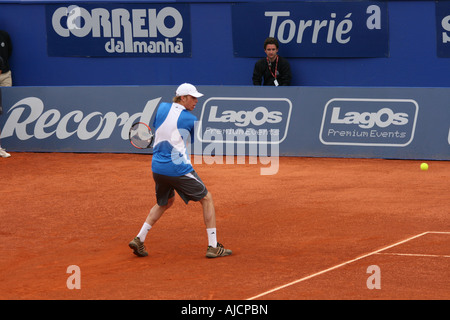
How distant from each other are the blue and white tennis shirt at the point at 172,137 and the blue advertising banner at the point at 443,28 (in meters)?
9.66

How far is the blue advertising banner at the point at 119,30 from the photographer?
19.3 m

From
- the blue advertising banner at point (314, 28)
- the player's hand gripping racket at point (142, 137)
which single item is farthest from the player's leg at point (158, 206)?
the blue advertising banner at point (314, 28)

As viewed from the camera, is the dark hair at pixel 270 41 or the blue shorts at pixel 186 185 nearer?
the blue shorts at pixel 186 185

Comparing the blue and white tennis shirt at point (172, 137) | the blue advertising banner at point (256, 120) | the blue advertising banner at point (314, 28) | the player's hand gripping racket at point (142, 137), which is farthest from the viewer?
the blue advertising banner at point (314, 28)

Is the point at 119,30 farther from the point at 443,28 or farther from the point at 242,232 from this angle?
the point at 242,232

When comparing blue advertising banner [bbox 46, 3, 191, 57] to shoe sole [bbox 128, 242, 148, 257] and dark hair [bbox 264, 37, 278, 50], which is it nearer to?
dark hair [bbox 264, 37, 278, 50]

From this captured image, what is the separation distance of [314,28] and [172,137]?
9652mm

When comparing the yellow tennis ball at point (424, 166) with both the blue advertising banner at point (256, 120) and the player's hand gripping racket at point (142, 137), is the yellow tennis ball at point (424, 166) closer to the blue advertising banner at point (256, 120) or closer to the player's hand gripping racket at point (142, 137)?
the blue advertising banner at point (256, 120)

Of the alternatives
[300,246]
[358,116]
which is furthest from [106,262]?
[358,116]

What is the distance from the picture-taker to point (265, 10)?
18.6 metres

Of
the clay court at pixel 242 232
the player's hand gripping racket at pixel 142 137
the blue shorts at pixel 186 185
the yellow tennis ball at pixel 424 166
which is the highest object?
the player's hand gripping racket at pixel 142 137

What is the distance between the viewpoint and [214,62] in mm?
19250

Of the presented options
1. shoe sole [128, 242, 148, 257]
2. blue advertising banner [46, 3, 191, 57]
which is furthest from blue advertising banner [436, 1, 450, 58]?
shoe sole [128, 242, 148, 257]

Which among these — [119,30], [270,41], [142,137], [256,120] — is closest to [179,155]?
[142,137]
